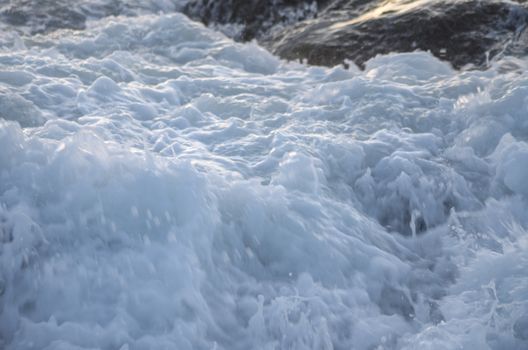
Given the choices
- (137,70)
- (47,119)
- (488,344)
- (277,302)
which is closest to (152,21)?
(137,70)

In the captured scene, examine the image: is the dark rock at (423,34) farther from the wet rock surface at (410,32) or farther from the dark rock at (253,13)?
the dark rock at (253,13)

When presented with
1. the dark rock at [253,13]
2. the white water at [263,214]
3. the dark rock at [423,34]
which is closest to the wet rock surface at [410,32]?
the dark rock at [423,34]

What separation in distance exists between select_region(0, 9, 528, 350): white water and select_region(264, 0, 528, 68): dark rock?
0.88 meters

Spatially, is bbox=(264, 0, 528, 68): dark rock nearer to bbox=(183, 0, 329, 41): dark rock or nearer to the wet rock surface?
the wet rock surface

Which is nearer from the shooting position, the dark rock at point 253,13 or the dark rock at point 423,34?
the dark rock at point 423,34

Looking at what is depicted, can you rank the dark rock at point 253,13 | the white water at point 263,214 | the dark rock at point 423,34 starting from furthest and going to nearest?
1. the dark rock at point 253,13
2. the dark rock at point 423,34
3. the white water at point 263,214

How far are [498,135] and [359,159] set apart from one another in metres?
1.21

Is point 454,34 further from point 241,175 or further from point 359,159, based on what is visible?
point 241,175

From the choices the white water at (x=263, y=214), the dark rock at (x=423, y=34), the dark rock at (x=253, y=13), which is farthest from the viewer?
the dark rock at (x=253, y=13)

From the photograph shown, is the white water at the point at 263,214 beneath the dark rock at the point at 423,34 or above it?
beneath

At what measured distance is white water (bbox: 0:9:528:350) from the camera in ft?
11.1

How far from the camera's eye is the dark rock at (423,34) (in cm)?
668

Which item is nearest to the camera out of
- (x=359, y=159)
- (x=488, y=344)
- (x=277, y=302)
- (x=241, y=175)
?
(x=488, y=344)

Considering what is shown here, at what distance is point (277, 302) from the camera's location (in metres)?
3.51
